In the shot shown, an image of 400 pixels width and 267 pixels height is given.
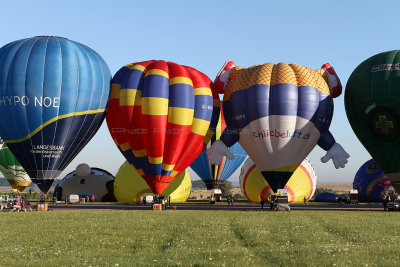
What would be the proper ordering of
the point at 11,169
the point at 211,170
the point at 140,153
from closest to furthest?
the point at 140,153
the point at 211,170
the point at 11,169

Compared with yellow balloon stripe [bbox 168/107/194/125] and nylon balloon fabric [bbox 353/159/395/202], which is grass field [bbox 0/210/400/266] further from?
nylon balloon fabric [bbox 353/159/395/202]

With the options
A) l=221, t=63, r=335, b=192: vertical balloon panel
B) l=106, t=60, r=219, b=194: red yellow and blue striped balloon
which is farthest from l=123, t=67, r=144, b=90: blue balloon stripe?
l=221, t=63, r=335, b=192: vertical balloon panel

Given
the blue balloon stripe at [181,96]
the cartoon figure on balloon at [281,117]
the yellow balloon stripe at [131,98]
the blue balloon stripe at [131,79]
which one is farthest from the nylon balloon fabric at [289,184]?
the blue balloon stripe at [131,79]

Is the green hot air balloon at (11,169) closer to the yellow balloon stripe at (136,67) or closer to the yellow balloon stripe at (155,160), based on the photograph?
the yellow balloon stripe at (136,67)

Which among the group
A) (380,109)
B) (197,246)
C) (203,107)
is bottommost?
(197,246)

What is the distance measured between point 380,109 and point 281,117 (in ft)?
24.8

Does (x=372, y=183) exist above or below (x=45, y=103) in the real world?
below

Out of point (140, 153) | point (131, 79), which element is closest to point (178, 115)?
point (140, 153)

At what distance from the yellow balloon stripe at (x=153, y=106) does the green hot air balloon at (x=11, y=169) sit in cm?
3450

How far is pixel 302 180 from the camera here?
4509 cm

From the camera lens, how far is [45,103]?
115ft

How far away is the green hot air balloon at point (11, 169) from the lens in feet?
208

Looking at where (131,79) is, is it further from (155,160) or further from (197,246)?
(197,246)

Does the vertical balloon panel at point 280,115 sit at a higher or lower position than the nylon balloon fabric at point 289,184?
higher
